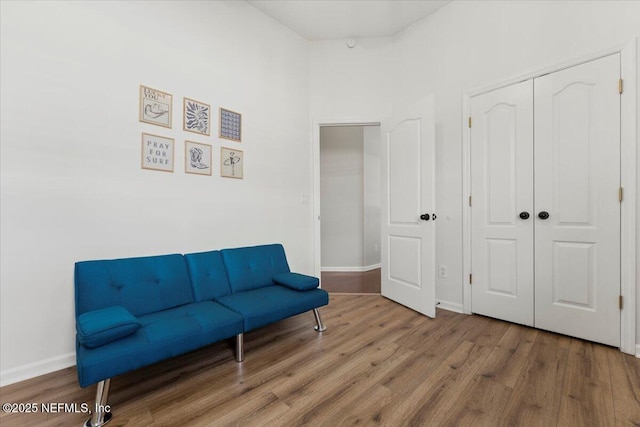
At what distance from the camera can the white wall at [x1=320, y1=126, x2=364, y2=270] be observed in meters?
4.81

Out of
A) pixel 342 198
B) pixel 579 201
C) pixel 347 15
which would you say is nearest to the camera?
pixel 579 201

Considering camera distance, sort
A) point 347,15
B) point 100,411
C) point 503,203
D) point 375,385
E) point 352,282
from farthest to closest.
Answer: point 352,282 < point 347,15 < point 503,203 < point 375,385 < point 100,411

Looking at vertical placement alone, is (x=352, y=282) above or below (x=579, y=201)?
below

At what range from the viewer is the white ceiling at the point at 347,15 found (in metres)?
2.83

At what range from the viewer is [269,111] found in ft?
9.80


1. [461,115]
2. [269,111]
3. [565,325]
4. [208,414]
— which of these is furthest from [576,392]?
[269,111]

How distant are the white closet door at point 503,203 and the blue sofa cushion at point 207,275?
2366 mm

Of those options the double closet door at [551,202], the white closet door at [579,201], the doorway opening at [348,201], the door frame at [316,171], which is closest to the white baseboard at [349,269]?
the doorway opening at [348,201]

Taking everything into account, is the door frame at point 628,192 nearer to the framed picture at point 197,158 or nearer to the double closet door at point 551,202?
the double closet door at point 551,202

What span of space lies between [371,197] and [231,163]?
2.94 meters

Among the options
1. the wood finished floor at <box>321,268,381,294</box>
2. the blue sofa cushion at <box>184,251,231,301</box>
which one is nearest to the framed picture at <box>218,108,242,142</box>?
the blue sofa cushion at <box>184,251,231,301</box>

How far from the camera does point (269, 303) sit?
6.57 feet

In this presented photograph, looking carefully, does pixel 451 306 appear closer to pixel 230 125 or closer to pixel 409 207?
pixel 409 207

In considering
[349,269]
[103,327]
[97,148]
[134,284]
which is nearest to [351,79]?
[97,148]
